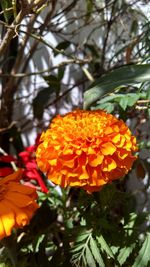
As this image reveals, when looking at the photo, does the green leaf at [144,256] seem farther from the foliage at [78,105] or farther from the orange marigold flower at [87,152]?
the orange marigold flower at [87,152]

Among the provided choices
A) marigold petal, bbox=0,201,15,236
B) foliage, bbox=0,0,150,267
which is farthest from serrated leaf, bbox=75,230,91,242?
marigold petal, bbox=0,201,15,236

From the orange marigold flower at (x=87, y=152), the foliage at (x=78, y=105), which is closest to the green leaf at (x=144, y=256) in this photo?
the foliage at (x=78, y=105)

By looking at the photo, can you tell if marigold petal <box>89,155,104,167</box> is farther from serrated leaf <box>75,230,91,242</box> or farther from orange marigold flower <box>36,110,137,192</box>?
serrated leaf <box>75,230,91,242</box>

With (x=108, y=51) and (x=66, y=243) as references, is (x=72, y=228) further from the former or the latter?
(x=108, y=51)

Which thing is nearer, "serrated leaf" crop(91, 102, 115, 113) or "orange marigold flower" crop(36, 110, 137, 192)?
"orange marigold flower" crop(36, 110, 137, 192)

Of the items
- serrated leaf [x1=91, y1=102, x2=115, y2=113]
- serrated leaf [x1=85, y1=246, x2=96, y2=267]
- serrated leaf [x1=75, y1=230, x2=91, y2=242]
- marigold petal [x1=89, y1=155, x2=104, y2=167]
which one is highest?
serrated leaf [x1=91, y1=102, x2=115, y2=113]

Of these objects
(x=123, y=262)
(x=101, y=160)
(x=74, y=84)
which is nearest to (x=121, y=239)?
(x=123, y=262)

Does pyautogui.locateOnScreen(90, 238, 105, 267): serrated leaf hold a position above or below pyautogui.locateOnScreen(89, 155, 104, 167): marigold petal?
below
